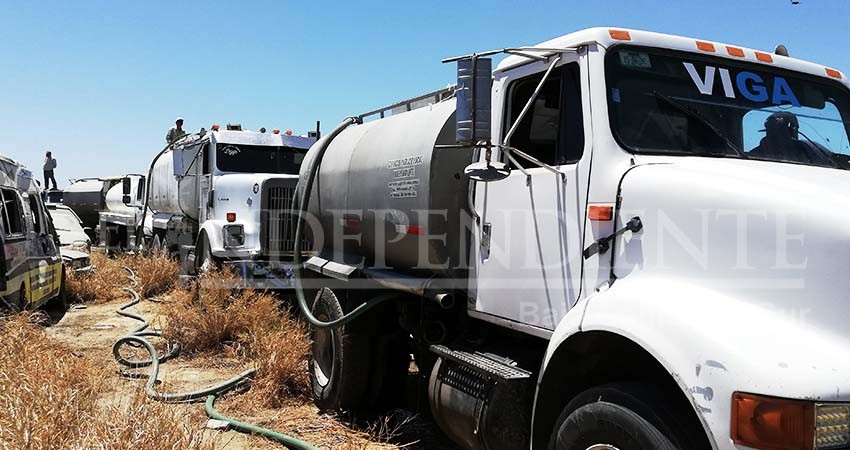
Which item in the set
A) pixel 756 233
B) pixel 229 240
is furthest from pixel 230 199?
pixel 756 233

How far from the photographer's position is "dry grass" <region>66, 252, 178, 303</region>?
12586 millimetres

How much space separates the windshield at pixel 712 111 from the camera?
3494 millimetres

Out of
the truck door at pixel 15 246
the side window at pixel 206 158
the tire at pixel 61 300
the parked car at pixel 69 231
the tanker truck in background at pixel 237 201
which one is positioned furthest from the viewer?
the parked car at pixel 69 231

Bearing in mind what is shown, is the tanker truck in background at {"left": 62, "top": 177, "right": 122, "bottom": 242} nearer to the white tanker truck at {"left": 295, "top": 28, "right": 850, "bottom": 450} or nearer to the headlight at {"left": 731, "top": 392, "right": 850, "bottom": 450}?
the white tanker truck at {"left": 295, "top": 28, "right": 850, "bottom": 450}

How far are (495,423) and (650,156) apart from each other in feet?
5.36

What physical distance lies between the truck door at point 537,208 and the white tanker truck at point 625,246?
0.01 meters

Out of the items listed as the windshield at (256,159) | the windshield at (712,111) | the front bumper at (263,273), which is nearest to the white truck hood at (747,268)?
the windshield at (712,111)

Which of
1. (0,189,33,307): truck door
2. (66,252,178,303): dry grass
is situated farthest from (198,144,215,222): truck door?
(0,189,33,307): truck door

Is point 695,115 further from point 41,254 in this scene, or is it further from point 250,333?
point 41,254

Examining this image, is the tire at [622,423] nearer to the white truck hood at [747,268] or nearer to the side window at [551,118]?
the white truck hood at [747,268]

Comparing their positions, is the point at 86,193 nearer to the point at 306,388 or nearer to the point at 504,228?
the point at 306,388

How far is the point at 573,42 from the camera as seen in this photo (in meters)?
3.71

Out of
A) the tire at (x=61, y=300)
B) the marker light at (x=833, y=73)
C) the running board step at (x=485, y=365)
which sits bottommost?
the tire at (x=61, y=300)

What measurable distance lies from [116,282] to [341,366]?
947 cm
